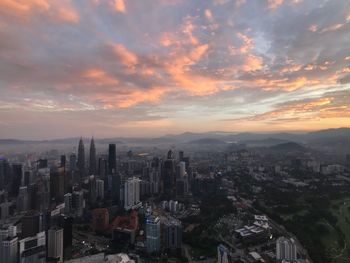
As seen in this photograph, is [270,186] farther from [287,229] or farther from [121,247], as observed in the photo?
[121,247]

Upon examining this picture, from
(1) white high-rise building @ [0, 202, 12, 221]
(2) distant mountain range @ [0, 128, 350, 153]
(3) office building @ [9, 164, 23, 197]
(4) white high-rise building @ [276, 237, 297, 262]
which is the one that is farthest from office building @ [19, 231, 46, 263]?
(2) distant mountain range @ [0, 128, 350, 153]

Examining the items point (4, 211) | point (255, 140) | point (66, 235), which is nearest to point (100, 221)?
point (66, 235)

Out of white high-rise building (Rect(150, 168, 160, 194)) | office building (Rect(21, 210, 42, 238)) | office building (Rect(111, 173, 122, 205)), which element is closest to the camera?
office building (Rect(21, 210, 42, 238))

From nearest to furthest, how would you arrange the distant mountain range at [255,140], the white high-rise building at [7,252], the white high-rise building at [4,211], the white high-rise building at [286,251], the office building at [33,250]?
the office building at [33,250] → the white high-rise building at [7,252] → the white high-rise building at [286,251] → the white high-rise building at [4,211] → the distant mountain range at [255,140]

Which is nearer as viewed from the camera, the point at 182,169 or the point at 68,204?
the point at 68,204

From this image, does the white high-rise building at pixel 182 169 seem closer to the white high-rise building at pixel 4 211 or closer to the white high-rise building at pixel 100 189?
the white high-rise building at pixel 100 189

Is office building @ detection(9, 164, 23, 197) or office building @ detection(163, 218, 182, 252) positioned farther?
office building @ detection(9, 164, 23, 197)

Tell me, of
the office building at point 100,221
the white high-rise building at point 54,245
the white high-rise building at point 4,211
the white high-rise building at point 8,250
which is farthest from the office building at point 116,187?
the white high-rise building at point 8,250

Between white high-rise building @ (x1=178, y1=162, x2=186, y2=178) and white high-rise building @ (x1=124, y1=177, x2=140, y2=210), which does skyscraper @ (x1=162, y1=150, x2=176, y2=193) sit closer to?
white high-rise building @ (x1=178, y1=162, x2=186, y2=178)

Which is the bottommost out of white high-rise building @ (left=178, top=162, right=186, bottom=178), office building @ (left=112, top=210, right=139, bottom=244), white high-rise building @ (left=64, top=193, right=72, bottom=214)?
office building @ (left=112, top=210, right=139, bottom=244)

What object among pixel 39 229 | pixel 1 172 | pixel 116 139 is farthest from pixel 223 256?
pixel 116 139

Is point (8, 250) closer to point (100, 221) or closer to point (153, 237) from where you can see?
point (153, 237)
